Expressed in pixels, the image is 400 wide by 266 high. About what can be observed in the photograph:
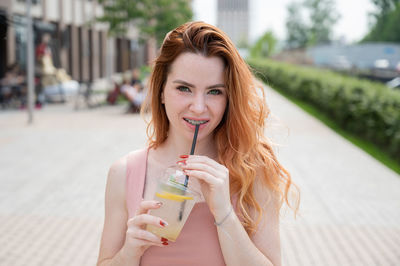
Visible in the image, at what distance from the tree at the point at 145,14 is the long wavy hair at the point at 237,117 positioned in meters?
17.9

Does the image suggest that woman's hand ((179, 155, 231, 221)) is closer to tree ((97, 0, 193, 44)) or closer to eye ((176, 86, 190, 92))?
eye ((176, 86, 190, 92))

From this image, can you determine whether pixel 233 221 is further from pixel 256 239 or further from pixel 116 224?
pixel 116 224

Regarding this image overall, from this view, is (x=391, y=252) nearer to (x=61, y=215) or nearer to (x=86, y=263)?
(x=86, y=263)

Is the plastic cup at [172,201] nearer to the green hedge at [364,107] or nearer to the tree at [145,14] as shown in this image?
the green hedge at [364,107]

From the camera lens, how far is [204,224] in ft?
6.26

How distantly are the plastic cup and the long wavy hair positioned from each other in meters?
0.31

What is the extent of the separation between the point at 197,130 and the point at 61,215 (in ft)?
14.0

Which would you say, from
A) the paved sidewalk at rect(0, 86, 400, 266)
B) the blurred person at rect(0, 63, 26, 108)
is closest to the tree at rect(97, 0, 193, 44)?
the blurred person at rect(0, 63, 26, 108)

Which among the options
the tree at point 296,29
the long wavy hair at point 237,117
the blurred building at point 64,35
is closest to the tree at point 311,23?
the tree at point 296,29

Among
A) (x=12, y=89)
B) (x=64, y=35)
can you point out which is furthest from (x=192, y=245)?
(x=64, y=35)

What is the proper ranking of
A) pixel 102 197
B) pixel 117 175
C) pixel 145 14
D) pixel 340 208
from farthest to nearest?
pixel 145 14
pixel 102 197
pixel 340 208
pixel 117 175

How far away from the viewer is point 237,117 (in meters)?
1.95

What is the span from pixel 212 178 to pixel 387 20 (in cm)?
7582

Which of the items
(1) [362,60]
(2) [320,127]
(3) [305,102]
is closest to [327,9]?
(1) [362,60]
